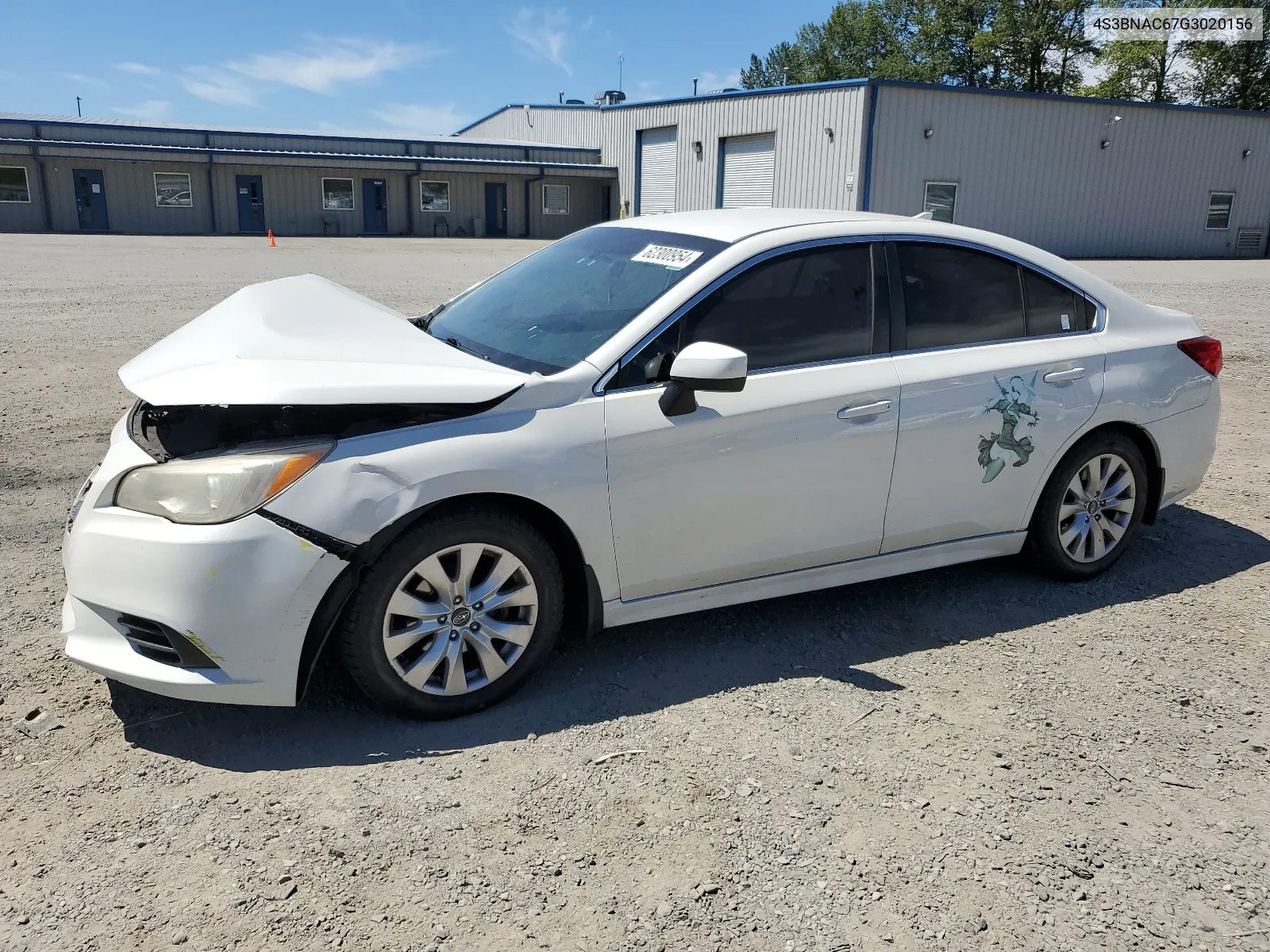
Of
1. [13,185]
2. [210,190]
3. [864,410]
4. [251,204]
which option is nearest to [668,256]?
[864,410]

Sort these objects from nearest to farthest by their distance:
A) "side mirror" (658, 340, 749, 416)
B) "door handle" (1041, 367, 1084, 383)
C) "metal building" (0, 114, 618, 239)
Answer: "side mirror" (658, 340, 749, 416)
"door handle" (1041, 367, 1084, 383)
"metal building" (0, 114, 618, 239)

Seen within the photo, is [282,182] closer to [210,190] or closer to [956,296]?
[210,190]

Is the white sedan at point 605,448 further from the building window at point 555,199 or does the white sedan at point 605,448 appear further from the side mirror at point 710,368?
the building window at point 555,199

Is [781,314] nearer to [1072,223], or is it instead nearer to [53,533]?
[53,533]

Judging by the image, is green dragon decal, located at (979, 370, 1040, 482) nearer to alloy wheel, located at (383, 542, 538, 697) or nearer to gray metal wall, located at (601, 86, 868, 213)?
alloy wheel, located at (383, 542, 538, 697)

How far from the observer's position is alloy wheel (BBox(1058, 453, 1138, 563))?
458 cm

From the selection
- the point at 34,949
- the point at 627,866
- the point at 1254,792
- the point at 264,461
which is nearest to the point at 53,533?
the point at 264,461

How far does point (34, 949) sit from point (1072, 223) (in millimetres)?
34657

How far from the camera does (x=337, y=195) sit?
3925 centimetres

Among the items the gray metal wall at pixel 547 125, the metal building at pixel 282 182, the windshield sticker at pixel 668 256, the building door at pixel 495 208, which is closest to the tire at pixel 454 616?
the windshield sticker at pixel 668 256

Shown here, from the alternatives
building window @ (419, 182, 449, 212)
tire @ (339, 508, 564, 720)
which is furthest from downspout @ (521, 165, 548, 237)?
tire @ (339, 508, 564, 720)

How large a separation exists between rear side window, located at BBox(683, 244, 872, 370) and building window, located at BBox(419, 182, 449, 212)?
38941 mm

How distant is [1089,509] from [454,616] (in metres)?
3.01

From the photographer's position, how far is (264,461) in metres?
3.05
